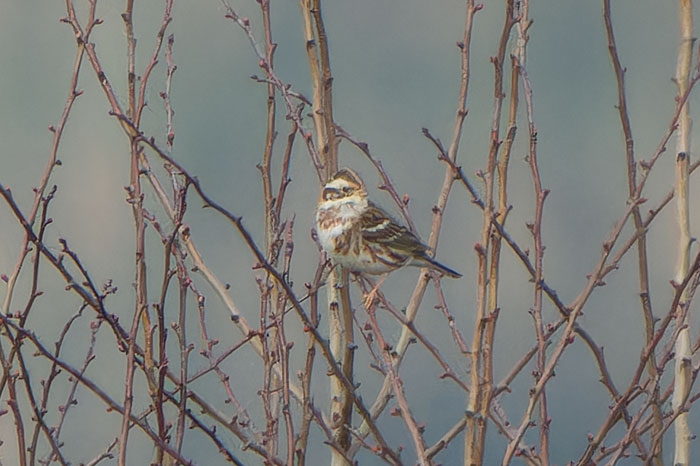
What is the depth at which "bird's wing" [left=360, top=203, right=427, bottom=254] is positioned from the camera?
9.27 feet

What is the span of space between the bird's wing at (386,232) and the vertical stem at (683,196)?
3.31ft

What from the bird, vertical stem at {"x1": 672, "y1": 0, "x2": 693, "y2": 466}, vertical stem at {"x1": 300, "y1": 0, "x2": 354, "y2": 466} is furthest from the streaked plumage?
vertical stem at {"x1": 672, "y1": 0, "x2": 693, "y2": 466}

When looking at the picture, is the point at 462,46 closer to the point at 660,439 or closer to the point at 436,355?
the point at 436,355

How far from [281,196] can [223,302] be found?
446mm

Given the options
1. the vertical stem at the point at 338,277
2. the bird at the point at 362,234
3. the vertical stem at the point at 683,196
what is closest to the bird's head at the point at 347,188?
the bird at the point at 362,234

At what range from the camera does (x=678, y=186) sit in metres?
1.79

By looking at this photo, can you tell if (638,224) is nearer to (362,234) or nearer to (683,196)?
(683,196)

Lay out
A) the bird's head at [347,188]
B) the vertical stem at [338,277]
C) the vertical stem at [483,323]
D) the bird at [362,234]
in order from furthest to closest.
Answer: the bird's head at [347,188] < the bird at [362,234] < the vertical stem at [338,277] < the vertical stem at [483,323]

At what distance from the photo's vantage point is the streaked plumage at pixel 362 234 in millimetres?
2572

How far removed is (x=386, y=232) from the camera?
2941 millimetres

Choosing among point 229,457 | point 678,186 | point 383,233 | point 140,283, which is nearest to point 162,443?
point 229,457

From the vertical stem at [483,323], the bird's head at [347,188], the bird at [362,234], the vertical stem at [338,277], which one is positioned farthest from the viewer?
the bird's head at [347,188]

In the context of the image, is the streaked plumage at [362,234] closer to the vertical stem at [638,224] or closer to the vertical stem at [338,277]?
the vertical stem at [338,277]

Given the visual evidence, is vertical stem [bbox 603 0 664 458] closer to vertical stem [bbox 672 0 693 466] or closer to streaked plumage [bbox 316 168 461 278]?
vertical stem [bbox 672 0 693 466]
